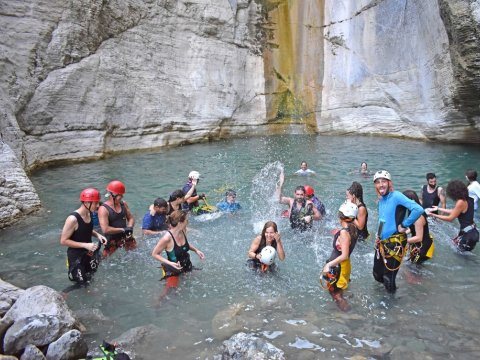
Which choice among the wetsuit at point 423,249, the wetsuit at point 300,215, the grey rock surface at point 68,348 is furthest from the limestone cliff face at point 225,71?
the wetsuit at point 423,249

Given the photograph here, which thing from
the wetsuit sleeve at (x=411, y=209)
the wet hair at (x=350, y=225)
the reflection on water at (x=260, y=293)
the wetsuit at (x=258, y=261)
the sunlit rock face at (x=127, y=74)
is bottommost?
the reflection on water at (x=260, y=293)

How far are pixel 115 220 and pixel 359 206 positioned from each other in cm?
482

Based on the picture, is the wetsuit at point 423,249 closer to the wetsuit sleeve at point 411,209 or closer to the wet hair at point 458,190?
the wet hair at point 458,190

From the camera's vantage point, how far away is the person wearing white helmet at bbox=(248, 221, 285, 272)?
7.21 m

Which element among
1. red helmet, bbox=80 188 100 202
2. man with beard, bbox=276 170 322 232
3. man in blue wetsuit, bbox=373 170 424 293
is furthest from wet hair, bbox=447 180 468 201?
red helmet, bbox=80 188 100 202

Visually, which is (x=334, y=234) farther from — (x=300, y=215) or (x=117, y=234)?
(x=117, y=234)

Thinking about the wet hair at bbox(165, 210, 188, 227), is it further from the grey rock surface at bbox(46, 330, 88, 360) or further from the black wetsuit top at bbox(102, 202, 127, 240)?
the grey rock surface at bbox(46, 330, 88, 360)

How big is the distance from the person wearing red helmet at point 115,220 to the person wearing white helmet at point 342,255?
4.07 metres

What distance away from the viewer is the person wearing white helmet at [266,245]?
7207 millimetres

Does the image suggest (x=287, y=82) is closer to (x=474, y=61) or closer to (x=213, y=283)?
(x=474, y=61)

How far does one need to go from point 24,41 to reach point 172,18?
31.2 feet

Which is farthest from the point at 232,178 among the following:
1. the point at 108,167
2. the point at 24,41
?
the point at 24,41

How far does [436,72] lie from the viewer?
22.3 metres

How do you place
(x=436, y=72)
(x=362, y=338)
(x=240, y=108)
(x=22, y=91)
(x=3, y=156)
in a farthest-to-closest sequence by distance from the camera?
(x=240, y=108)
(x=436, y=72)
(x=22, y=91)
(x=3, y=156)
(x=362, y=338)
